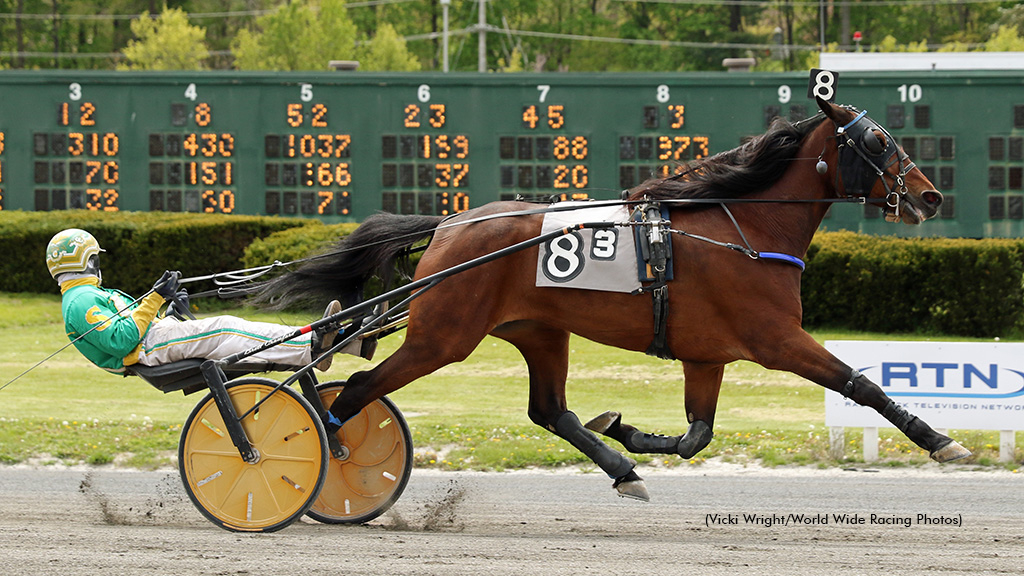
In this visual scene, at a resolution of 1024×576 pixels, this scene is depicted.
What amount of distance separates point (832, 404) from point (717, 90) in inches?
315

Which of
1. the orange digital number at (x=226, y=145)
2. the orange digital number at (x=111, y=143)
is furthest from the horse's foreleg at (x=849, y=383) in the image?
the orange digital number at (x=111, y=143)

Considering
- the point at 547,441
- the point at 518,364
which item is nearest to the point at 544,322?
the point at 547,441

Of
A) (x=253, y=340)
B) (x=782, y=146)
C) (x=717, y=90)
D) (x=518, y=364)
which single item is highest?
(x=717, y=90)

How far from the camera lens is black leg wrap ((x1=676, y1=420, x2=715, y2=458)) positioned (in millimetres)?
5223

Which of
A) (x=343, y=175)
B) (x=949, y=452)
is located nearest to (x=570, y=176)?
(x=343, y=175)

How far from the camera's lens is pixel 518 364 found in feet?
40.2

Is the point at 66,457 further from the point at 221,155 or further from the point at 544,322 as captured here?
the point at 221,155

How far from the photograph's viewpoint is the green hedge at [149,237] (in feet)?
48.5

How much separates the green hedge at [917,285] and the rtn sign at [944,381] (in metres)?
5.53

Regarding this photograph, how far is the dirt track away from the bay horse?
0.49m

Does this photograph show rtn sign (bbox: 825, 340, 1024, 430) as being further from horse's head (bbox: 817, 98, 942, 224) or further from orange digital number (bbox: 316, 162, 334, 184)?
orange digital number (bbox: 316, 162, 334, 184)

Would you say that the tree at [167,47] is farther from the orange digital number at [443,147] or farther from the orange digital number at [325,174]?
the orange digital number at [443,147]

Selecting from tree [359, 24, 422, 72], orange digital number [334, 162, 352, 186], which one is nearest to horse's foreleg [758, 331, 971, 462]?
orange digital number [334, 162, 352, 186]

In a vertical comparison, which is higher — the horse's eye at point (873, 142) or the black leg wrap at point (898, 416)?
the horse's eye at point (873, 142)
